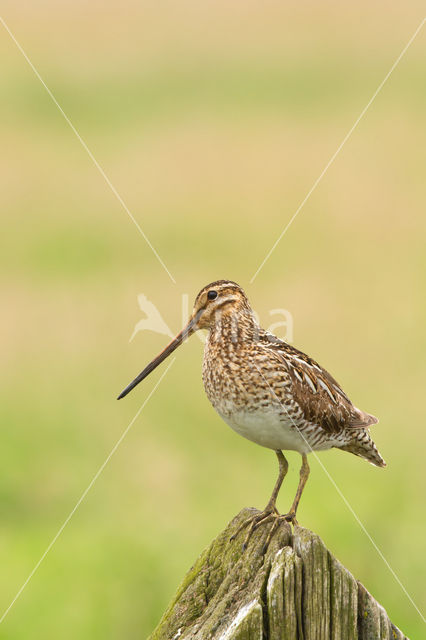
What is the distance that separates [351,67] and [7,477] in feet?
43.7

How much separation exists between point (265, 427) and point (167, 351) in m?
→ 0.51

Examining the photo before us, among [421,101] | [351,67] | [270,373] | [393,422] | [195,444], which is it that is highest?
[351,67]

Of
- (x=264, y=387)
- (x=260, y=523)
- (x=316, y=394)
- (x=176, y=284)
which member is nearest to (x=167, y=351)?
(x=264, y=387)

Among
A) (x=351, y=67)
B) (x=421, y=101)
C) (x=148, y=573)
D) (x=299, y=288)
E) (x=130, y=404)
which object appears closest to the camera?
(x=148, y=573)

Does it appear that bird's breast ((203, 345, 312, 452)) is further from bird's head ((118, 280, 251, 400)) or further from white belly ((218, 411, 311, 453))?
bird's head ((118, 280, 251, 400))

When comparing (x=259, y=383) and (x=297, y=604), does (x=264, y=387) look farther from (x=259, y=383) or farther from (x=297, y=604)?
(x=297, y=604)

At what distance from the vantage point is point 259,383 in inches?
177

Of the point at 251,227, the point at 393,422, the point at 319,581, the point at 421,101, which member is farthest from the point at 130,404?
the point at 421,101

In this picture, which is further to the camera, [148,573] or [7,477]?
[7,477]

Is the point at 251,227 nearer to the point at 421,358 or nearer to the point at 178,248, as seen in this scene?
the point at 178,248

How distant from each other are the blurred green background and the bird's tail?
1566 mm

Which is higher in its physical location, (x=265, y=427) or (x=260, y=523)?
(x=265, y=427)

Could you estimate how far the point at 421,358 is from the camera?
9680 millimetres

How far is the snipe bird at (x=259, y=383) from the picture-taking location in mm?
4441
